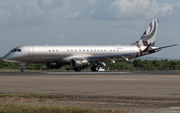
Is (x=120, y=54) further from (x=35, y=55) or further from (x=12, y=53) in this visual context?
(x=12, y=53)

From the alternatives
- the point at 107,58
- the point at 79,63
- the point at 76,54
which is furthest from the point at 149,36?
the point at 79,63

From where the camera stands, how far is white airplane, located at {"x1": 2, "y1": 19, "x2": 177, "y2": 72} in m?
50.6

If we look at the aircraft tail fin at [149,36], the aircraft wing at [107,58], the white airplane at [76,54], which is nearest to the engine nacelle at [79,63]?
the white airplane at [76,54]

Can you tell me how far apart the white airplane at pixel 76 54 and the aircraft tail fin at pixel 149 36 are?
246 centimetres

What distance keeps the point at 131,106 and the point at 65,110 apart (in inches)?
116

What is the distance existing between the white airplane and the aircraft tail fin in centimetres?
246

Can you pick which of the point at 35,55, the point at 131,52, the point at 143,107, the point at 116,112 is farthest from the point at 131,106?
the point at 131,52

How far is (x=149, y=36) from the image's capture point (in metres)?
64.0

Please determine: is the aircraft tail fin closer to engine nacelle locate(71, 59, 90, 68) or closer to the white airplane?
the white airplane

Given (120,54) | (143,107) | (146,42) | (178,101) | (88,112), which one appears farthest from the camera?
(146,42)

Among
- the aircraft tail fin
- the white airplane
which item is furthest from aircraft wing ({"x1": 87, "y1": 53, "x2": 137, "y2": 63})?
the aircraft tail fin

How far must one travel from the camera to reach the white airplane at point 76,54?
1993 inches

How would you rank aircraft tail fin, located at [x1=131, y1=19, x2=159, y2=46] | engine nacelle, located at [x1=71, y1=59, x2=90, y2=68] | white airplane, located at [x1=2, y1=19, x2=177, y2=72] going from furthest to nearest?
aircraft tail fin, located at [x1=131, y1=19, x2=159, y2=46], engine nacelle, located at [x1=71, y1=59, x2=90, y2=68], white airplane, located at [x1=2, y1=19, x2=177, y2=72]

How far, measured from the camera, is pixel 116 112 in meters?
10.8
